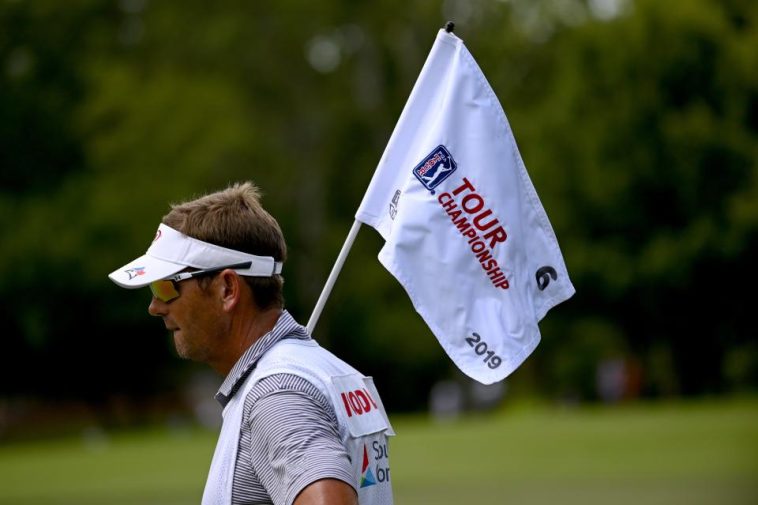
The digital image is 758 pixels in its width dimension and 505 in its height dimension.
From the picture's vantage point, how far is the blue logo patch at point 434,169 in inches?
158

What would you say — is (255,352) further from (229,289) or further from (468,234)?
(468,234)

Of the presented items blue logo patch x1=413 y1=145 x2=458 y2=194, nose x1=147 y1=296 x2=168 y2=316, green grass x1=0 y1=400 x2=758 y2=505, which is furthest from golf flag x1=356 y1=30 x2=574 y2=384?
green grass x1=0 y1=400 x2=758 y2=505

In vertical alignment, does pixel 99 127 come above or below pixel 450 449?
above

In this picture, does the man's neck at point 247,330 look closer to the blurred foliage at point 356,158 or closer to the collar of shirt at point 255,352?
the collar of shirt at point 255,352

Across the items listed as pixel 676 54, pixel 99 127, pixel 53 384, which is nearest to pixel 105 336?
pixel 53 384

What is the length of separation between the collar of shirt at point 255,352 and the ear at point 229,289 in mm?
115

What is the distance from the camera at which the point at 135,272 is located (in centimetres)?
353

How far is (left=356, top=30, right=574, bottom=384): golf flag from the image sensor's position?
12.9 ft

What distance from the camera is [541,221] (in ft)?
13.4

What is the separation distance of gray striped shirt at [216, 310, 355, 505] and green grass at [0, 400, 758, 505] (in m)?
13.9

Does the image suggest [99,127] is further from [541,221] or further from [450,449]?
[541,221]

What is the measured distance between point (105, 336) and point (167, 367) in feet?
9.15

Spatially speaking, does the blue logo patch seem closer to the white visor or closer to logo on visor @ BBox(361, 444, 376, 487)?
the white visor

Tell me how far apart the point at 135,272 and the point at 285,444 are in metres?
0.78
